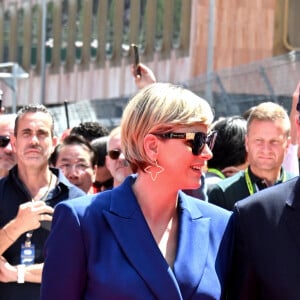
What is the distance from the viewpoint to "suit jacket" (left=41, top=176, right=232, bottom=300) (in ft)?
13.5

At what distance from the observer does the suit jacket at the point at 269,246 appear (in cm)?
394

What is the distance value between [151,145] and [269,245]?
25.5 inches

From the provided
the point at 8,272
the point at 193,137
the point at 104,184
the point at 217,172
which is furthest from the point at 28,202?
the point at 104,184

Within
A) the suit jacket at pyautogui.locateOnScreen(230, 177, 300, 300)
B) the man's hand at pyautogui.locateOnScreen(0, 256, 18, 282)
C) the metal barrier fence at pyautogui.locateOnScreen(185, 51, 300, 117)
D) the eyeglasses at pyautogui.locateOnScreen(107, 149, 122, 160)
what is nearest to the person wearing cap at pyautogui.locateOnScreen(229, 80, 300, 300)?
the suit jacket at pyautogui.locateOnScreen(230, 177, 300, 300)

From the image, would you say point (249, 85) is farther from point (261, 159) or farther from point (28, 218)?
point (28, 218)

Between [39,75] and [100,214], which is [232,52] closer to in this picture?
[39,75]

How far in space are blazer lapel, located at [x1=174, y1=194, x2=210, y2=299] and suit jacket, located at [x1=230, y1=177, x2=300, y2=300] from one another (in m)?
0.14

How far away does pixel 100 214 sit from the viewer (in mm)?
4277

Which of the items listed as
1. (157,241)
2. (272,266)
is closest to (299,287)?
(272,266)

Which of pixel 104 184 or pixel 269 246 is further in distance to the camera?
pixel 104 184

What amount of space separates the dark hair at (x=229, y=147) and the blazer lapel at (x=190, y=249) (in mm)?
3233

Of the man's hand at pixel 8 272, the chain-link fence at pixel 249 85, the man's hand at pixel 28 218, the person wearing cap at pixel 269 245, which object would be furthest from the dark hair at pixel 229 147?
the chain-link fence at pixel 249 85

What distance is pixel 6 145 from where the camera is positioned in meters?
8.26

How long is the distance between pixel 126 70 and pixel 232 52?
622 cm
